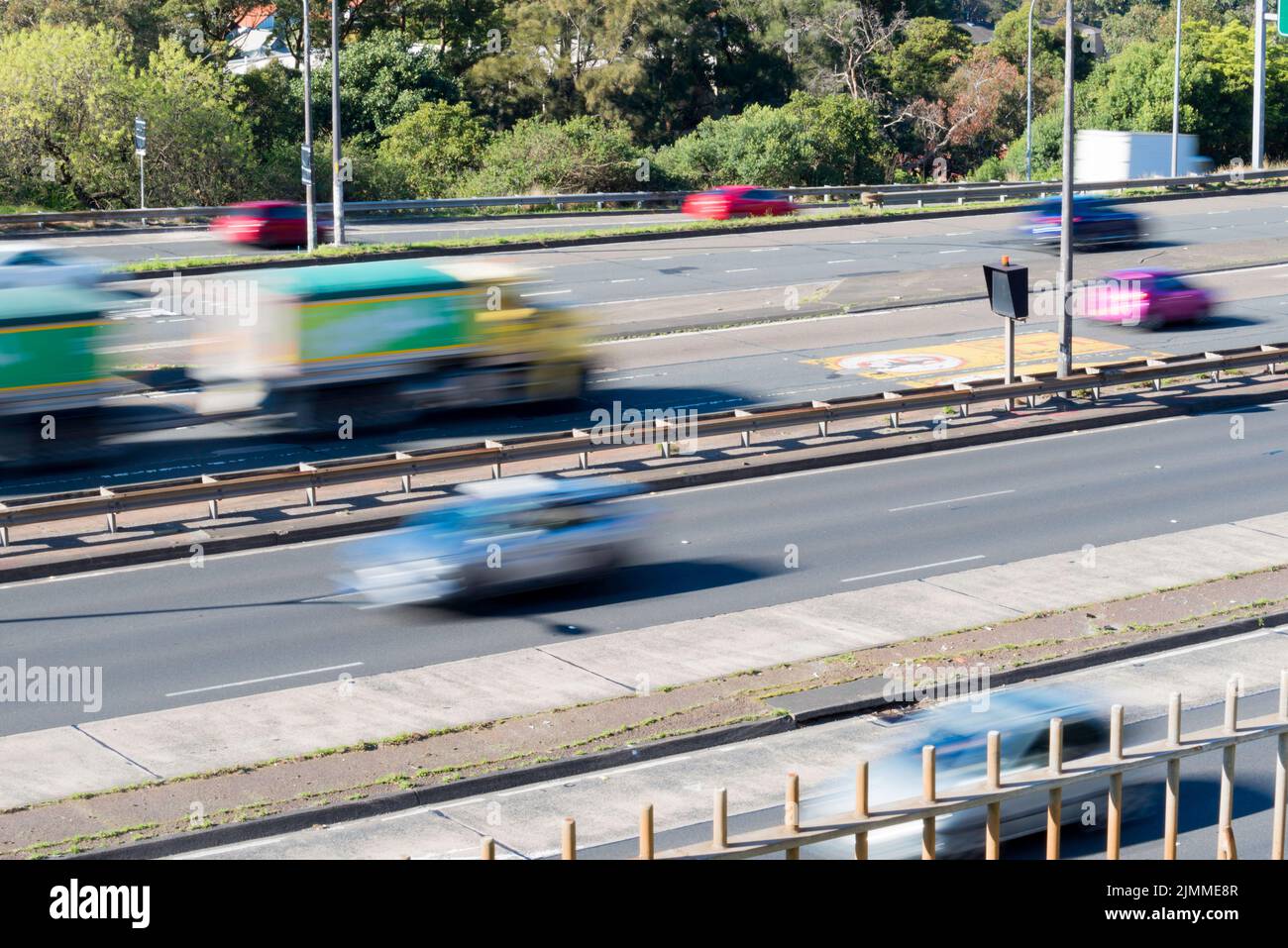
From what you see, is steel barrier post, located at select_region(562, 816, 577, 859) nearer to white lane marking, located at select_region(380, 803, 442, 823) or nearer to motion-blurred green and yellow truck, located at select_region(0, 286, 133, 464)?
white lane marking, located at select_region(380, 803, 442, 823)

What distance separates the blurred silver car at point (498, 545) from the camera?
17.4 m

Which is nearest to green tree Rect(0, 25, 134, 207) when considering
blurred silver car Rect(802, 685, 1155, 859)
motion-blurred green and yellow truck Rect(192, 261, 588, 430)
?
motion-blurred green and yellow truck Rect(192, 261, 588, 430)

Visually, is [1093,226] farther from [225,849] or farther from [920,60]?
[920,60]

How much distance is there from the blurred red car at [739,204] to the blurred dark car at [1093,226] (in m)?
10.4

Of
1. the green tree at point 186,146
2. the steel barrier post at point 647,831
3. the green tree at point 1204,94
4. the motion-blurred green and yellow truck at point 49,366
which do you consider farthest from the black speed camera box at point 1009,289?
the green tree at point 1204,94

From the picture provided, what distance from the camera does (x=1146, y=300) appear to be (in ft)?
115

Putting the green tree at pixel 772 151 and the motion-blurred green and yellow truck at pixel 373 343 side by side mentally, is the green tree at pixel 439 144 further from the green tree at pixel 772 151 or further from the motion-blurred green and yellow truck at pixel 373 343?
the motion-blurred green and yellow truck at pixel 373 343

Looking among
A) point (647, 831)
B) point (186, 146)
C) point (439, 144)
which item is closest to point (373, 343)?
point (647, 831)

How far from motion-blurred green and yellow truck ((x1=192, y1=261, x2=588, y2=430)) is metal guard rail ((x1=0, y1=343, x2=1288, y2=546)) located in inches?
52.4

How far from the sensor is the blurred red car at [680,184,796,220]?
5272 cm

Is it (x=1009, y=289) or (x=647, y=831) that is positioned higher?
(x=1009, y=289)

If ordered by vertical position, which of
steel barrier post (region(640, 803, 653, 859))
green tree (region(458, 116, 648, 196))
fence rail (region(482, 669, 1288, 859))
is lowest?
fence rail (region(482, 669, 1288, 859))

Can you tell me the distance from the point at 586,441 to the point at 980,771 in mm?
13454
